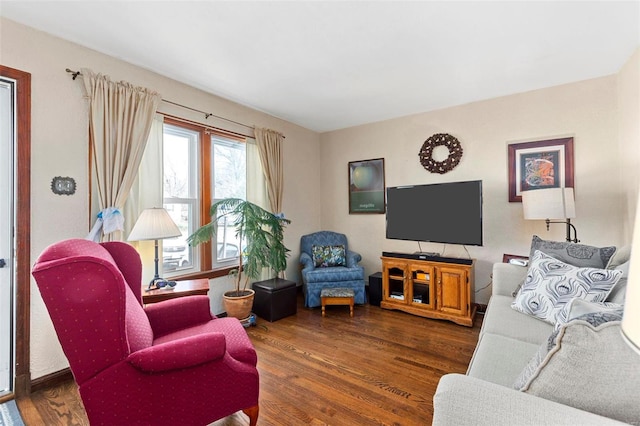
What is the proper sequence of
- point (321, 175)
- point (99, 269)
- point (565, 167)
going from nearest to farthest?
1. point (99, 269)
2. point (565, 167)
3. point (321, 175)

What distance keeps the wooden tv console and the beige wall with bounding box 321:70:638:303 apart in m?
0.49

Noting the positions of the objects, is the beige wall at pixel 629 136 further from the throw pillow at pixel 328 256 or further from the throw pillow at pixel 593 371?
the throw pillow at pixel 328 256

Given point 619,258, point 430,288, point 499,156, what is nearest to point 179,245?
point 430,288

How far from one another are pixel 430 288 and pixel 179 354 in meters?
2.76

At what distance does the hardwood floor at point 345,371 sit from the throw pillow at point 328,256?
2.75 feet

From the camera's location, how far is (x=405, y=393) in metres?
1.91

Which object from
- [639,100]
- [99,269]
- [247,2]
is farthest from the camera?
[639,100]

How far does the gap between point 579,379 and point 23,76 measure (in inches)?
130

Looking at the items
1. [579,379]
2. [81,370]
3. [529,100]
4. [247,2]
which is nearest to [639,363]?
[579,379]

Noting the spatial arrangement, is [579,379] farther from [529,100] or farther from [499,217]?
[529,100]

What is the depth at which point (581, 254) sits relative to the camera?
1990mm

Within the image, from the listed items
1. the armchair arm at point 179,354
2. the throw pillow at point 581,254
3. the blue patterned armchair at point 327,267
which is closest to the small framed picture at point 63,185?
the armchair arm at point 179,354

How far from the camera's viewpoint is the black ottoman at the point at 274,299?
3217 millimetres

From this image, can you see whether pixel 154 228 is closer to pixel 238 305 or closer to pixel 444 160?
pixel 238 305
